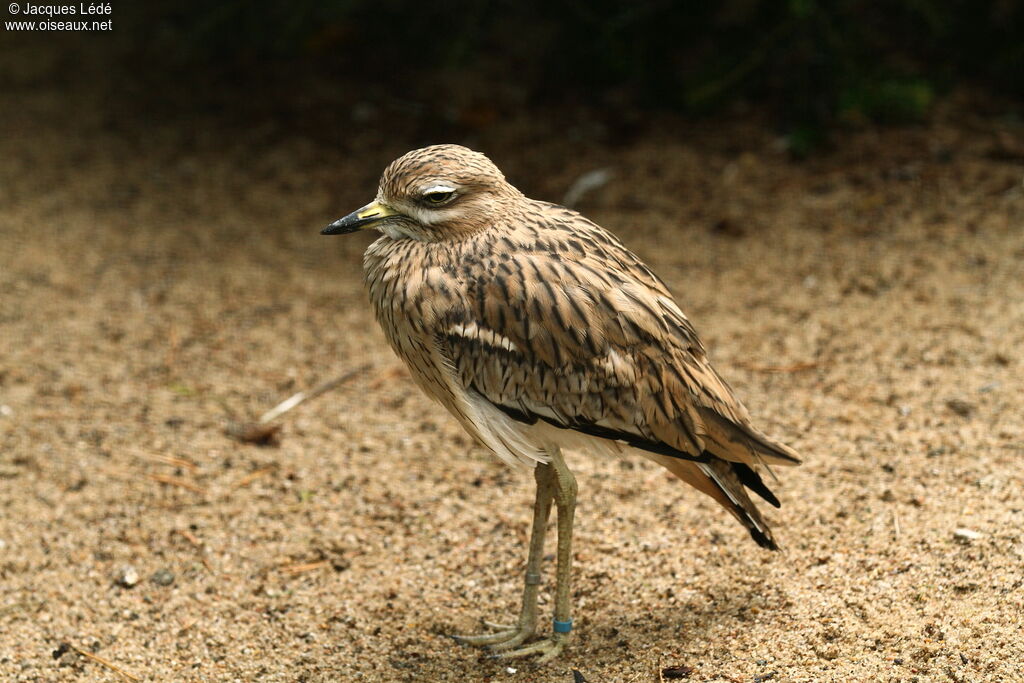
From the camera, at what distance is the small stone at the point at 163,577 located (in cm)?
366

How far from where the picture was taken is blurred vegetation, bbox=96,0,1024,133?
5.60 meters

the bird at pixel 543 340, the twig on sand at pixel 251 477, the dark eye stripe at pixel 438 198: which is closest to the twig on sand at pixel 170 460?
the twig on sand at pixel 251 477

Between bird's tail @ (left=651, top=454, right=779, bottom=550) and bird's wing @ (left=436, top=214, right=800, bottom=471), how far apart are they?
73 millimetres

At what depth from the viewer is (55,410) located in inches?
Result: 178

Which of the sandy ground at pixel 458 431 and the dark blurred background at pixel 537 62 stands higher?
the dark blurred background at pixel 537 62

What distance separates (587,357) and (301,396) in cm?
195

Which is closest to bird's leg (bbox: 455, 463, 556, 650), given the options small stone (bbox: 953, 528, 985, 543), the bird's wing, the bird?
the bird

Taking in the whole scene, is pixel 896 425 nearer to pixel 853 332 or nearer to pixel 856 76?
pixel 853 332

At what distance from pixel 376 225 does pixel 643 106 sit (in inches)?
140

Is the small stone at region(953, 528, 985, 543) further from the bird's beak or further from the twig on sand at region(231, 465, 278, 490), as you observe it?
the twig on sand at region(231, 465, 278, 490)

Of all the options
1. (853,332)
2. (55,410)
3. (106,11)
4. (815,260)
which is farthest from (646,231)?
(106,11)

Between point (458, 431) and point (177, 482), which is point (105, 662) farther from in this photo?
point (458, 431)

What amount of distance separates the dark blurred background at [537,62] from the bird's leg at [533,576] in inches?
111

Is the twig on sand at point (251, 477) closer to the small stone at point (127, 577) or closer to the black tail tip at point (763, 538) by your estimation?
the small stone at point (127, 577)
